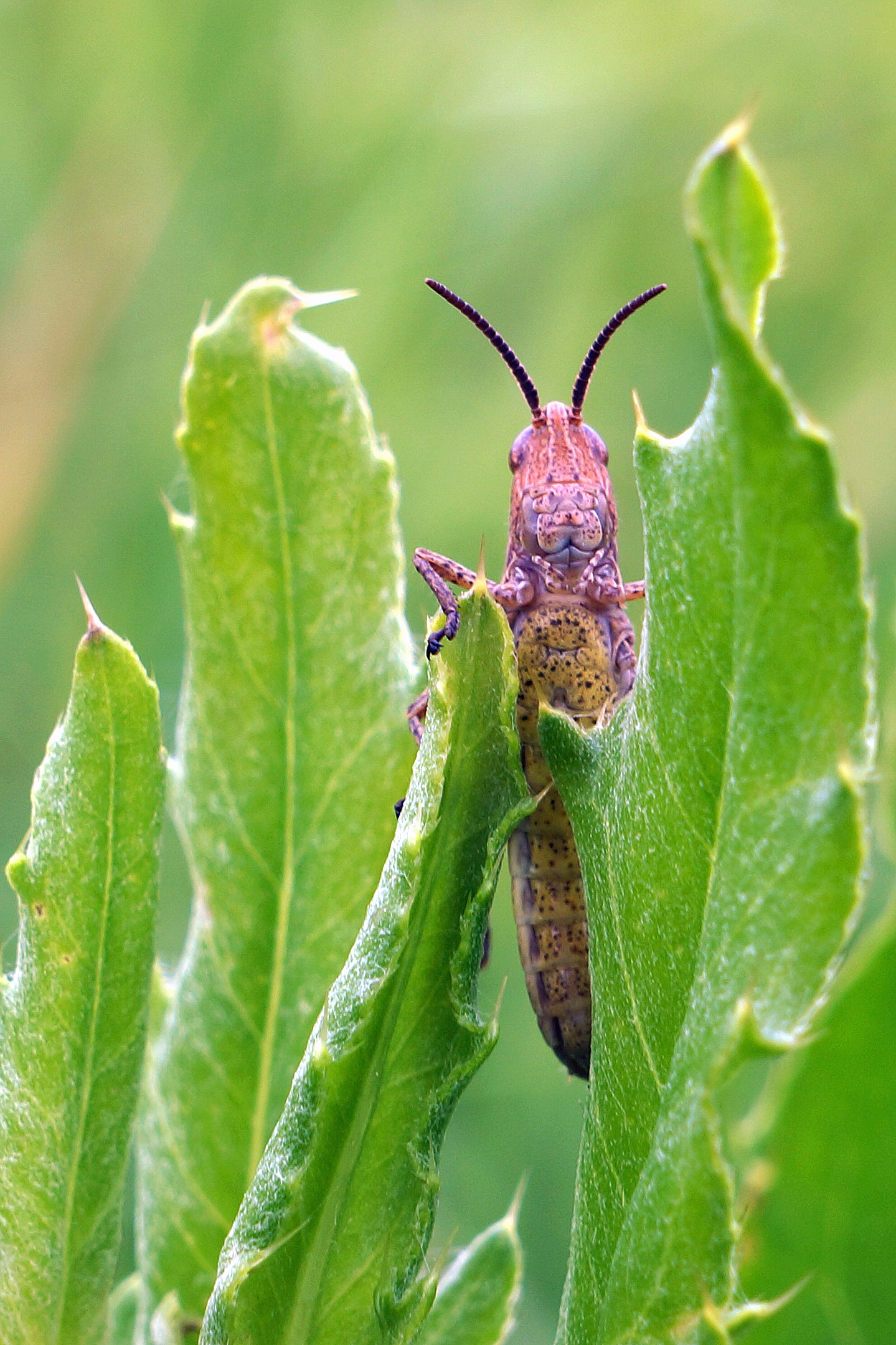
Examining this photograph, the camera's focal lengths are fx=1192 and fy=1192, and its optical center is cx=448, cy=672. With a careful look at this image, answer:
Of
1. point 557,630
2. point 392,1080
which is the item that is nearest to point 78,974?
point 392,1080

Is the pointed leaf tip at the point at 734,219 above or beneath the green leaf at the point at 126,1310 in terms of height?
above

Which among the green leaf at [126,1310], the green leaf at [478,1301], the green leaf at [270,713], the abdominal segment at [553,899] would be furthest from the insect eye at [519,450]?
the green leaf at [126,1310]

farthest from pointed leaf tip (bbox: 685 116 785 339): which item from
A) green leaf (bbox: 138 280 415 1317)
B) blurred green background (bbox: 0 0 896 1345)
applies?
blurred green background (bbox: 0 0 896 1345)

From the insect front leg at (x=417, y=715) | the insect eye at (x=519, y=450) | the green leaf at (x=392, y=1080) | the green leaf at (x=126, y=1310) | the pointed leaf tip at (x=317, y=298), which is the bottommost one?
the green leaf at (x=126, y=1310)

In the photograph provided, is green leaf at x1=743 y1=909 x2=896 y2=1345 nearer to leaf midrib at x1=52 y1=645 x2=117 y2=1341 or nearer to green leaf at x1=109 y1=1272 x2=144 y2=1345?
leaf midrib at x1=52 y1=645 x2=117 y2=1341

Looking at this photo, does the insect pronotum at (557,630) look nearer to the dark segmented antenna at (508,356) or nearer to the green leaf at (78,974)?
the dark segmented antenna at (508,356)

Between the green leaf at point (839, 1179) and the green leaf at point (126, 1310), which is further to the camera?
the green leaf at point (126, 1310)

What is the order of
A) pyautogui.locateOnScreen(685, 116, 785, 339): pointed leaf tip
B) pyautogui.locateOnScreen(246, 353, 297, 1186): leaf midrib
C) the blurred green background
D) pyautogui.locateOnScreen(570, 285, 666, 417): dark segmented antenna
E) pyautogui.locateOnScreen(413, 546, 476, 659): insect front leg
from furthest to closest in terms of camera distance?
the blurred green background < pyautogui.locateOnScreen(570, 285, 666, 417): dark segmented antenna < pyautogui.locateOnScreen(413, 546, 476, 659): insect front leg < pyautogui.locateOnScreen(246, 353, 297, 1186): leaf midrib < pyautogui.locateOnScreen(685, 116, 785, 339): pointed leaf tip
